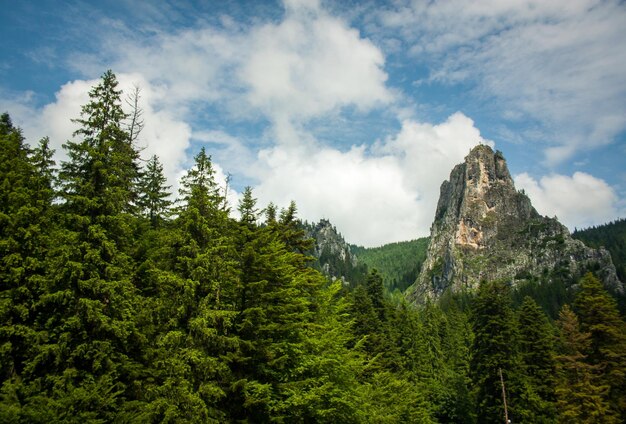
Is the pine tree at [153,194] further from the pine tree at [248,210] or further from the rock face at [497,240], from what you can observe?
the rock face at [497,240]

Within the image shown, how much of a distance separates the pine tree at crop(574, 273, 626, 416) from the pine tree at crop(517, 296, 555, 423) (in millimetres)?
4840

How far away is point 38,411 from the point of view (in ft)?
42.5

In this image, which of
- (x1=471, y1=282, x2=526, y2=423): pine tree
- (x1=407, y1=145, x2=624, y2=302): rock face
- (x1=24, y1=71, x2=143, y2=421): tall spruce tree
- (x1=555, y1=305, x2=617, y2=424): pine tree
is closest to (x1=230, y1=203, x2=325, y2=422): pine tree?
(x1=24, y1=71, x2=143, y2=421): tall spruce tree

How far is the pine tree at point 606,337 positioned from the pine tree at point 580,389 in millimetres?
599

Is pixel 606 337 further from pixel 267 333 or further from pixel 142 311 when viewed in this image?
pixel 142 311

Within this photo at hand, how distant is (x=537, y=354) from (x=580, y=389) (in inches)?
296

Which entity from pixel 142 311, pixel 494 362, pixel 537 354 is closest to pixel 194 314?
pixel 142 311

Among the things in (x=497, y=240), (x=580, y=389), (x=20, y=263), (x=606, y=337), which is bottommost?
(x=580, y=389)

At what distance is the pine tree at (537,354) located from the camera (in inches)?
1415

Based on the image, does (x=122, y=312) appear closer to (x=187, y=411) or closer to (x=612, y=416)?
(x=187, y=411)

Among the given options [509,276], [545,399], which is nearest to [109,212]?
[545,399]

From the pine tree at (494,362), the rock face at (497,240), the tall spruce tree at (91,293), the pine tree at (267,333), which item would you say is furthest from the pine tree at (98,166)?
the rock face at (497,240)

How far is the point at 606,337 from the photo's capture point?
31.5 meters

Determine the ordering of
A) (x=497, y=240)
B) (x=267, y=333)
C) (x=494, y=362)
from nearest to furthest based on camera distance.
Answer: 1. (x=267, y=333)
2. (x=494, y=362)
3. (x=497, y=240)
